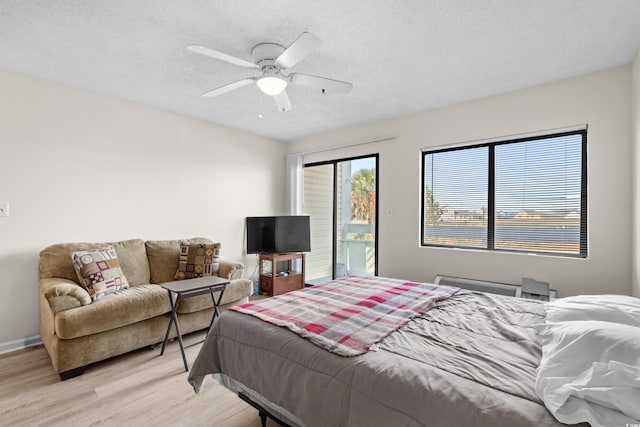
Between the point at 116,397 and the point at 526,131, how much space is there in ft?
14.0

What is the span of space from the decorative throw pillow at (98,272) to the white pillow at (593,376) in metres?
3.20

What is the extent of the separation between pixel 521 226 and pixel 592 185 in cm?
73

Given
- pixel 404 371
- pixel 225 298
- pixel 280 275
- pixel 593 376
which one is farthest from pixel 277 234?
pixel 593 376

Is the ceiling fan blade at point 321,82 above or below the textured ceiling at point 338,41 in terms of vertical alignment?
below

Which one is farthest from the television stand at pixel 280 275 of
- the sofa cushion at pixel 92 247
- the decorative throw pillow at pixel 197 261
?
the sofa cushion at pixel 92 247

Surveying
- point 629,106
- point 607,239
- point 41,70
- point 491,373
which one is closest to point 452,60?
point 629,106

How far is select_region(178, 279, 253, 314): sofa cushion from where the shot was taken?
10.0 feet

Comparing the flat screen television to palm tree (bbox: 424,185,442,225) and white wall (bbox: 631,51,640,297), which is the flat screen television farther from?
white wall (bbox: 631,51,640,297)

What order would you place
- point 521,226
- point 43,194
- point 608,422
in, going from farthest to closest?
point 521,226 < point 43,194 < point 608,422

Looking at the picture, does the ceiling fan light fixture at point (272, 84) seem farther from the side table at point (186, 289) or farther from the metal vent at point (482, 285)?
the metal vent at point (482, 285)

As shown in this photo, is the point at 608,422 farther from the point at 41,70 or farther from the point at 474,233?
the point at 41,70

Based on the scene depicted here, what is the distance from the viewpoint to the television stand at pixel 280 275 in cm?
468

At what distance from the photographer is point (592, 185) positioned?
2918 millimetres

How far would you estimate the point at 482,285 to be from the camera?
135 inches
